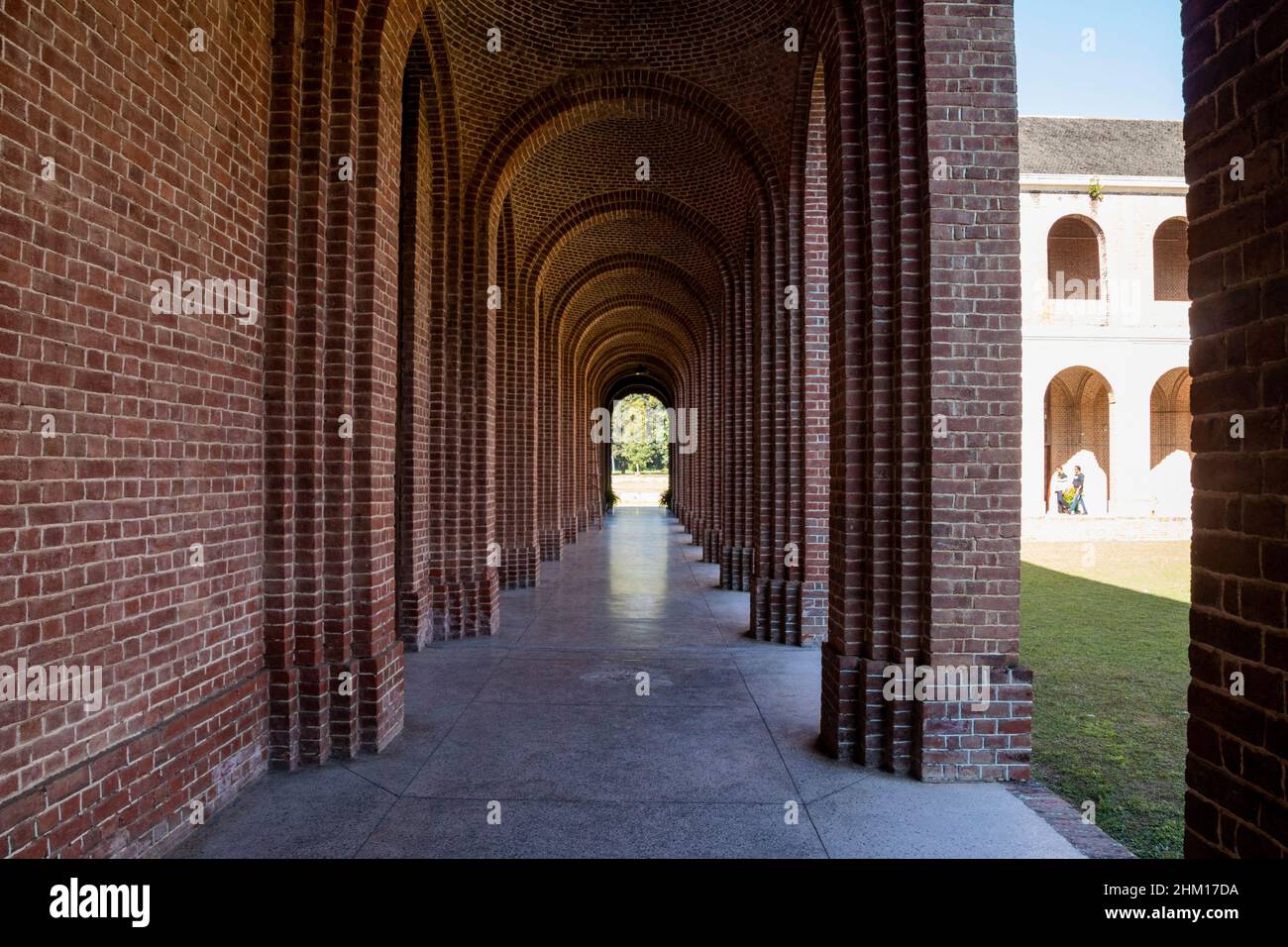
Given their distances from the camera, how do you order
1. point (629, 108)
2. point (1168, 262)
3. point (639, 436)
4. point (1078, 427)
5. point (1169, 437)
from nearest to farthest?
point (629, 108)
point (1168, 262)
point (1169, 437)
point (1078, 427)
point (639, 436)

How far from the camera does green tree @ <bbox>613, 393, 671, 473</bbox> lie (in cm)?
7644

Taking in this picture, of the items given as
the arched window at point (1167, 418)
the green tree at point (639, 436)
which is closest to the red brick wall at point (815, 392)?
the arched window at point (1167, 418)

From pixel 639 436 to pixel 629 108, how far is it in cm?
6636

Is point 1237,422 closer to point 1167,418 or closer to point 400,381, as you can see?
point 400,381

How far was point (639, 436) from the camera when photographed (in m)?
76.4

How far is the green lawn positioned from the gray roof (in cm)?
1886

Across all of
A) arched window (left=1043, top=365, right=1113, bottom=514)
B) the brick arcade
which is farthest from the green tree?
the brick arcade

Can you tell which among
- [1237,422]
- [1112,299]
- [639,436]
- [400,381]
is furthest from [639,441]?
[1237,422]

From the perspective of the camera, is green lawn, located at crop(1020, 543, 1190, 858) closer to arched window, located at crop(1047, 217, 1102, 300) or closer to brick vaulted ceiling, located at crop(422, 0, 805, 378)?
brick vaulted ceiling, located at crop(422, 0, 805, 378)

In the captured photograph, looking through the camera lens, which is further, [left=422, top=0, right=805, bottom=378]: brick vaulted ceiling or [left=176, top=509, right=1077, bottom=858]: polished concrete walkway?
[left=422, top=0, right=805, bottom=378]: brick vaulted ceiling

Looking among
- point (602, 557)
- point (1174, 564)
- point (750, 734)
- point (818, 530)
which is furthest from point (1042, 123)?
point (750, 734)

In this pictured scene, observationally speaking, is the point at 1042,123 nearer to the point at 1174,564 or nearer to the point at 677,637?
the point at 1174,564

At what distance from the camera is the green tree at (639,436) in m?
76.4

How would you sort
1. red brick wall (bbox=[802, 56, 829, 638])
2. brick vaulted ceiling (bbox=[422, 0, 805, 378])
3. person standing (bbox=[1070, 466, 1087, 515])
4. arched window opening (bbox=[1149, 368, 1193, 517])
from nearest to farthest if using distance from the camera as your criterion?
red brick wall (bbox=[802, 56, 829, 638]) → brick vaulted ceiling (bbox=[422, 0, 805, 378]) → person standing (bbox=[1070, 466, 1087, 515]) → arched window opening (bbox=[1149, 368, 1193, 517])
